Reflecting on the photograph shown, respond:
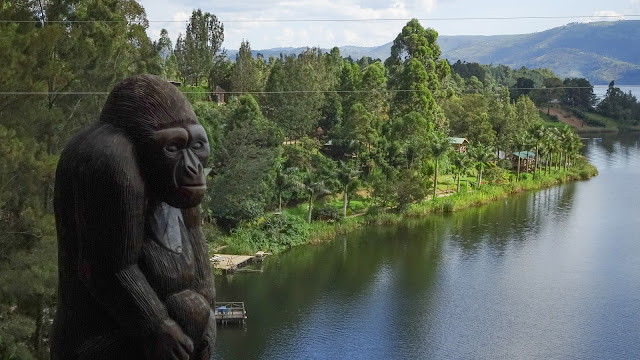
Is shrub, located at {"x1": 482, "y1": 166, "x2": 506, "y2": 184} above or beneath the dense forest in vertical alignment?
beneath

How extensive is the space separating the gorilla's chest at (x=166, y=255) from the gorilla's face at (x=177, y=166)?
0.33ft

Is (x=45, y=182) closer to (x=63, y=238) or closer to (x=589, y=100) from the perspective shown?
(x=63, y=238)

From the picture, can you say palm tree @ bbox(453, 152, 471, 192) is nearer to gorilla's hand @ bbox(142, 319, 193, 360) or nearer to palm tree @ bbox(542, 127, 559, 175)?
palm tree @ bbox(542, 127, 559, 175)

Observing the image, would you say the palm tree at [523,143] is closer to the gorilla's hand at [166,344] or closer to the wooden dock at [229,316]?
the wooden dock at [229,316]

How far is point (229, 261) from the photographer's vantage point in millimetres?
22094

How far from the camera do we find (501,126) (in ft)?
147

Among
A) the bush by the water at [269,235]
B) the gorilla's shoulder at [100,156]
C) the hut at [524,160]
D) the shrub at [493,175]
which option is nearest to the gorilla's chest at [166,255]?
the gorilla's shoulder at [100,156]

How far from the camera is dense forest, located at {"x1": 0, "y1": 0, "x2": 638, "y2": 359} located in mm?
11438

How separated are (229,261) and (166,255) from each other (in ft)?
61.6

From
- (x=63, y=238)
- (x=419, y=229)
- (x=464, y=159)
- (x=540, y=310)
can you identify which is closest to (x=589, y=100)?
(x=464, y=159)

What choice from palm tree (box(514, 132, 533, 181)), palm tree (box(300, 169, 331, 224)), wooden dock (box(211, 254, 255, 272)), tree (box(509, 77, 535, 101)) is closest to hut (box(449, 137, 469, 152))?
palm tree (box(514, 132, 533, 181))

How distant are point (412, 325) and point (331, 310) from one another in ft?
7.33

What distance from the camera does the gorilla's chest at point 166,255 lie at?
350cm

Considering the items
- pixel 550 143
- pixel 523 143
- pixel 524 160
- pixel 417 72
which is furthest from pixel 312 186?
pixel 524 160
